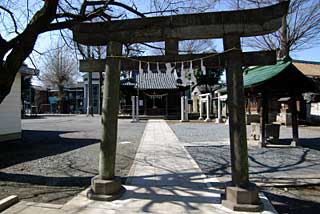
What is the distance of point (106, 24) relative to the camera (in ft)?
19.0

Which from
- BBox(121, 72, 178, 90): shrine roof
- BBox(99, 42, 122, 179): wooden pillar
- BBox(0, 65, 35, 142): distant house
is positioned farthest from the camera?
BBox(121, 72, 178, 90): shrine roof

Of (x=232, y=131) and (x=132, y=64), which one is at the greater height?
(x=132, y=64)

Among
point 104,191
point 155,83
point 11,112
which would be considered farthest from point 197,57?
point 155,83

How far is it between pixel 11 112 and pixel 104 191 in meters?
10.2

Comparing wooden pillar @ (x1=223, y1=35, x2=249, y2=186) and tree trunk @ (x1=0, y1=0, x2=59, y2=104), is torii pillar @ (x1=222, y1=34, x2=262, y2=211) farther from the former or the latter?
tree trunk @ (x1=0, y1=0, x2=59, y2=104)

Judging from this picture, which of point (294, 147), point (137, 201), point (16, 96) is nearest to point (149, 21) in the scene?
point (137, 201)

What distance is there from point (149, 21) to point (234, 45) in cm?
160

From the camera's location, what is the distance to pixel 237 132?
520cm

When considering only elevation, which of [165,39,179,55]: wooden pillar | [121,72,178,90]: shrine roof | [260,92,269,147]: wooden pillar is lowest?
[260,92,269,147]: wooden pillar

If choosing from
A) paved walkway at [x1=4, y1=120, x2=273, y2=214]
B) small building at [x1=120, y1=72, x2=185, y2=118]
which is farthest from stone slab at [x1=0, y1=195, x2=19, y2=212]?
small building at [x1=120, y1=72, x2=185, y2=118]

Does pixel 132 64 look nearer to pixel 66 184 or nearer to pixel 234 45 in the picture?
pixel 234 45

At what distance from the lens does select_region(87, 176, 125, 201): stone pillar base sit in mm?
5289

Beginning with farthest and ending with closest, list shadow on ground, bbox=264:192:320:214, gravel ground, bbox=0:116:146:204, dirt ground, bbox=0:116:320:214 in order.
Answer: gravel ground, bbox=0:116:146:204, dirt ground, bbox=0:116:320:214, shadow on ground, bbox=264:192:320:214

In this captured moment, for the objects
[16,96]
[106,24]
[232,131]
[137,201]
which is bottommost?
[137,201]
